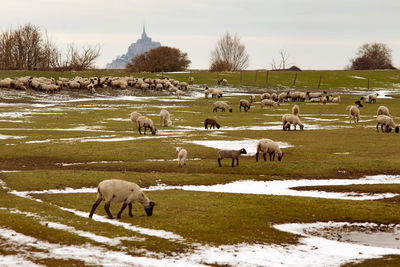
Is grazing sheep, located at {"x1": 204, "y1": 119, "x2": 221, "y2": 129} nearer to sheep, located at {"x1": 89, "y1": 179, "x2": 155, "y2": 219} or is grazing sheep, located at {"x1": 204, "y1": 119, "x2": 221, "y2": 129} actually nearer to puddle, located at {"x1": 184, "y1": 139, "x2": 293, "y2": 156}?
puddle, located at {"x1": 184, "y1": 139, "x2": 293, "y2": 156}

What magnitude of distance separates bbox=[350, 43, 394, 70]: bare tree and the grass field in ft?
400

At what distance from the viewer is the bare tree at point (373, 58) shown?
181875 millimetres

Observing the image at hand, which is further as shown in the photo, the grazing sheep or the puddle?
the grazing sheep

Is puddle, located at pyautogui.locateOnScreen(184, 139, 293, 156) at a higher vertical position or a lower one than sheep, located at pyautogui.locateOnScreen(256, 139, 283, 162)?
lower

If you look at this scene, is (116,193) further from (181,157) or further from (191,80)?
(191,80)

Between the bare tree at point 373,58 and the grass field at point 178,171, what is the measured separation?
122m

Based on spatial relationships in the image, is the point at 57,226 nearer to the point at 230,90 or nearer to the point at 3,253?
the point at 3,253

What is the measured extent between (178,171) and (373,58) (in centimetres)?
17575

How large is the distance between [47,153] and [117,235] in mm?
19975

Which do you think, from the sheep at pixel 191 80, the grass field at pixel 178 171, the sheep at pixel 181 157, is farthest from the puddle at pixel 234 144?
the sheep at pixel 191 80

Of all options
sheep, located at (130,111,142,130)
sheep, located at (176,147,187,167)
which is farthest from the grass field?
sheep, located at (130,111,142,130)

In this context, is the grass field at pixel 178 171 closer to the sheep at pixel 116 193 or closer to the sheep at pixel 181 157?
the sheep at pixel 181 157

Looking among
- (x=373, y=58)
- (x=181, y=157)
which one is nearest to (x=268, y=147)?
(x=181, y=157)

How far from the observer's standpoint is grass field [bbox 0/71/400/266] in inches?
707
